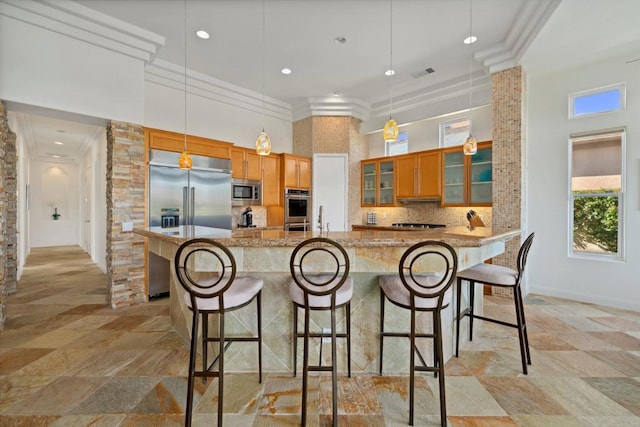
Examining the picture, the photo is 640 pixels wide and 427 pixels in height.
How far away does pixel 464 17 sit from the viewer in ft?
11.0

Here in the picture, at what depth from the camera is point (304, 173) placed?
19.4 feet

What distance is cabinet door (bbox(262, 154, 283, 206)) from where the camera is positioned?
5.57 m

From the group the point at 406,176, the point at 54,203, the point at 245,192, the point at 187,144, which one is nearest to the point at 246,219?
the point at 245,192

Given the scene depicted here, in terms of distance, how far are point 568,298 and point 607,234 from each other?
1.00 m

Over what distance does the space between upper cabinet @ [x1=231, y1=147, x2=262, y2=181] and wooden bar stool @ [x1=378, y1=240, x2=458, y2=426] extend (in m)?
3.73

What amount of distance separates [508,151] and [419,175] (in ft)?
5.13

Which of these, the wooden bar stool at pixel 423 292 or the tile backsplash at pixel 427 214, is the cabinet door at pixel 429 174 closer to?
the tile backsplash at pixel 427 214

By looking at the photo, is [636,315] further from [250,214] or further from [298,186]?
[250,214]

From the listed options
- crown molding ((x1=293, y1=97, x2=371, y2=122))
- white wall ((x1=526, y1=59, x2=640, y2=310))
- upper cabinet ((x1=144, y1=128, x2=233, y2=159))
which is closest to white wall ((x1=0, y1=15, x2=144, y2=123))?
upper cabinet ((x1=144, y1=128, x2=233, y2=159))

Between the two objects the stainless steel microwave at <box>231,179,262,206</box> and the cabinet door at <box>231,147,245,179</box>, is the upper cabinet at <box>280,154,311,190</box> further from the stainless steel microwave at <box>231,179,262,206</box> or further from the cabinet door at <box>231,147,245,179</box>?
the cabinet door at <box>231,147,245,179</box>

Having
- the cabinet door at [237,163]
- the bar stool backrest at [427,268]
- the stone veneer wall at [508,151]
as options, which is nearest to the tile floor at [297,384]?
the bar stool backrest at [427,268]

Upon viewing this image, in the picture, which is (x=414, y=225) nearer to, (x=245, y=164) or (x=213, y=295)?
(x=245, y=164)

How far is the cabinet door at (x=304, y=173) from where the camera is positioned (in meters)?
5.84

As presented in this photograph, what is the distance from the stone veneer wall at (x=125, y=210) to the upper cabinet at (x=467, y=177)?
15.8 feet
